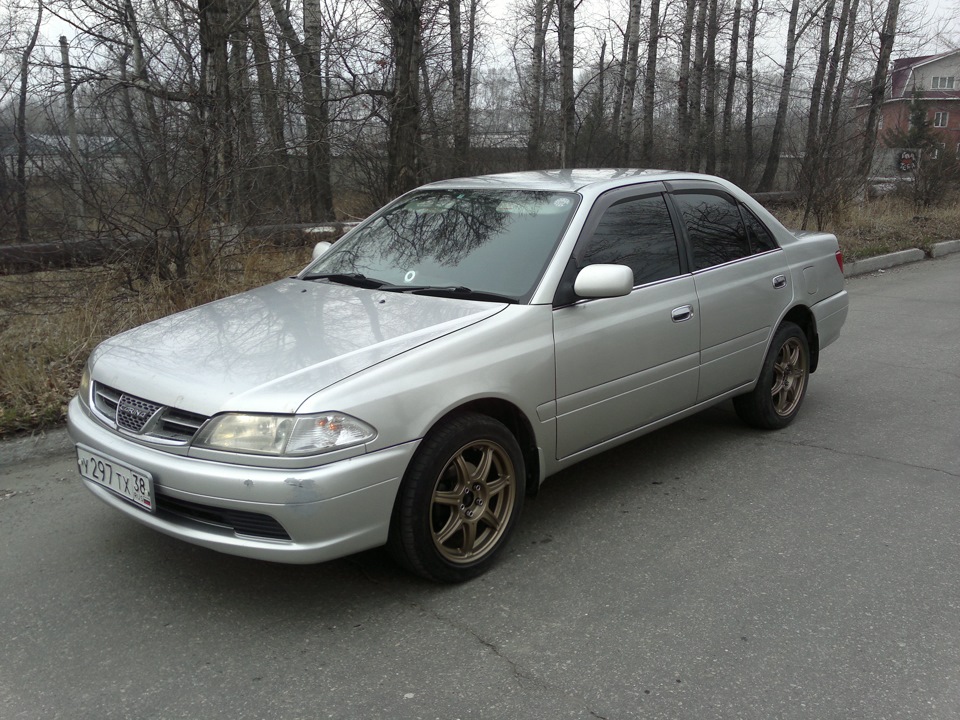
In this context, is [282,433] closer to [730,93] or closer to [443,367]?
[443,367]

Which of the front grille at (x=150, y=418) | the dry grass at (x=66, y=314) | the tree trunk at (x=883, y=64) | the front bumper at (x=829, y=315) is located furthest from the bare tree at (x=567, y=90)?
the front grille at (x=150, y=418)

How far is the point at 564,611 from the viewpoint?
3248 millimetres

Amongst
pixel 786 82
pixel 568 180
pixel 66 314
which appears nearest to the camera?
pixel 568 180

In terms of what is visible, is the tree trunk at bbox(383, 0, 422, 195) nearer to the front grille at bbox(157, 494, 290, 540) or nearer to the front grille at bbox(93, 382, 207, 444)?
the front grille at bbox(93, 382, 207, 444)

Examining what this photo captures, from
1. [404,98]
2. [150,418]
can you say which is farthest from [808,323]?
[404,98]

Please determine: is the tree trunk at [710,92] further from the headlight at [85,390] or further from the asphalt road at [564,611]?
the headlight at [85,390]

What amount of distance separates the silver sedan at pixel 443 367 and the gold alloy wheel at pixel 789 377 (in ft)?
Result: 0.22

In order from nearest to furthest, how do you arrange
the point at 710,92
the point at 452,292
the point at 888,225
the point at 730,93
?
the point at 452,292 → the point at 888,225 → the point at 710,92 → the point at 730,93

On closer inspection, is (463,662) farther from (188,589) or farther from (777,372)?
(777,372)

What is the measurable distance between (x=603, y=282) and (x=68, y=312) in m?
4.52

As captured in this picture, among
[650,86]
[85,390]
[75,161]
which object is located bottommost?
[85,390]

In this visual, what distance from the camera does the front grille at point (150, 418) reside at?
308 cm

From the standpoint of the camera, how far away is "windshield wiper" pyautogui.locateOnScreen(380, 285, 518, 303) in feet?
12.3

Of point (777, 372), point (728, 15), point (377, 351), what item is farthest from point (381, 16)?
point (728, 15)
